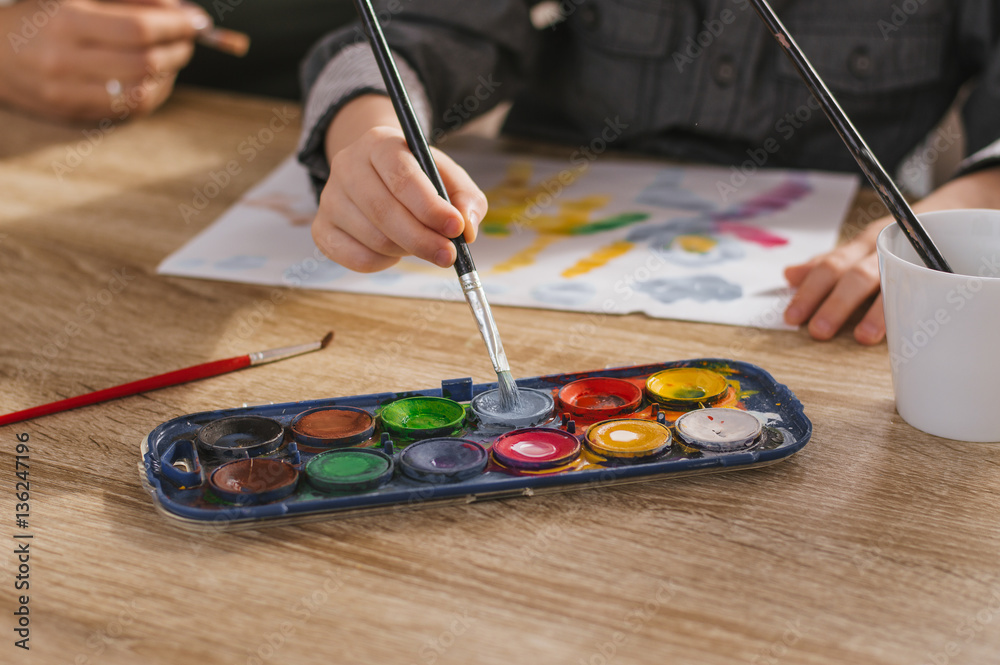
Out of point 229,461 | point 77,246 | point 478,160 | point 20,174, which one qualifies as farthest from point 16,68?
point 229,461

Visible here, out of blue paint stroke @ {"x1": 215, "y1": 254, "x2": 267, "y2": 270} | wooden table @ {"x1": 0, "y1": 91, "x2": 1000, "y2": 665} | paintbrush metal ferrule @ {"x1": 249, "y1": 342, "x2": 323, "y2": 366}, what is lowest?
wooden table @ {"x1": 0, "y1": 91, "x2": 1000, "y2": 665}

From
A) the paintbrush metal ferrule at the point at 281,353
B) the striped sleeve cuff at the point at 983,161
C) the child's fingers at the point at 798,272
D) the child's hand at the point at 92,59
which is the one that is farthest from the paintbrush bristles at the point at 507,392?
the child's hand at the point at 92,59

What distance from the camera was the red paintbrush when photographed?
0.53 m

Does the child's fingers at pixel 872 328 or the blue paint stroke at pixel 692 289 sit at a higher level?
the blue paint stroke at pixel 692 289

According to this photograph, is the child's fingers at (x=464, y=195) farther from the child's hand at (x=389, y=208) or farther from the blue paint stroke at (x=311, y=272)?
the blue paint stroke at (x=311, y=272)

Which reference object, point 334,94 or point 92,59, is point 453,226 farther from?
point 92,59

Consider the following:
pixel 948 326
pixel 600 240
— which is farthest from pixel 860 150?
pixel 600 240

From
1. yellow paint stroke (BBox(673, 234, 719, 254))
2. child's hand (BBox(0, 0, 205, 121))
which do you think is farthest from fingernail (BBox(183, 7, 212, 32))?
yellow paint stroke (BBox(673, 234, 719, 254))

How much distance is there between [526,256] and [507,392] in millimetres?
Result: 258

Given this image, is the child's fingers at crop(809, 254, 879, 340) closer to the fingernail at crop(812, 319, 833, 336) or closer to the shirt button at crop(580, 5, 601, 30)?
the fingernail at crop(812, 319, 833, 336)

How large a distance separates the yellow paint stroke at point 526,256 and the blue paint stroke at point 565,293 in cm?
4

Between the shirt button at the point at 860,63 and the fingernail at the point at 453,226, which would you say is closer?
the fingernail at the point at 453,226

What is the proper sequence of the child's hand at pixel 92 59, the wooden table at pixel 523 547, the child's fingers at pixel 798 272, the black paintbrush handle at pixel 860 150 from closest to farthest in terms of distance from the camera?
the wooden table at pixel 523 547 → the black paintbrush handle at pixel 860 150 → the child's fingers at pixel 798 272 → the child's hand at pixel 92 59

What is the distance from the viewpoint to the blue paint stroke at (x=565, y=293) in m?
0.67
